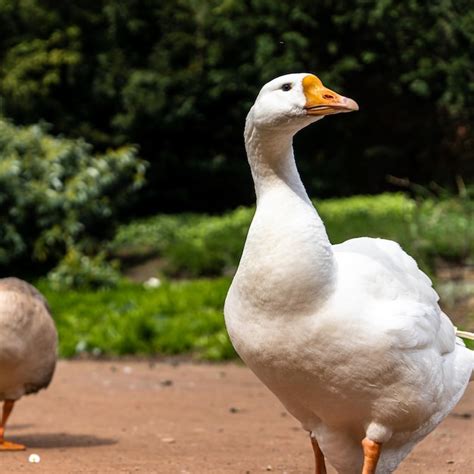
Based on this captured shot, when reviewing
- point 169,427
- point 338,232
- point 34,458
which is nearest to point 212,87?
point 338,232

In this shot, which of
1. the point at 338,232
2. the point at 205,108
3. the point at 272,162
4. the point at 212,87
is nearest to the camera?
the point at 272,162

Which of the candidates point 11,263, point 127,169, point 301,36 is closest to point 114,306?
point 11,263

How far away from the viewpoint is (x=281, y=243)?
3969 mm

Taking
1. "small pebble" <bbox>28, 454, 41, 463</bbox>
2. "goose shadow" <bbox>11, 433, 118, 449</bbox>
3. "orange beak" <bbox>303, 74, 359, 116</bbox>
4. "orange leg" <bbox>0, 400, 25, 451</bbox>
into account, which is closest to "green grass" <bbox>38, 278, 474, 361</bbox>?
"goose shadow" <bbox>11, 433, 118, 449</bbox>

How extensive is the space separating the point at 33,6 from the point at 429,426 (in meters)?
17.4

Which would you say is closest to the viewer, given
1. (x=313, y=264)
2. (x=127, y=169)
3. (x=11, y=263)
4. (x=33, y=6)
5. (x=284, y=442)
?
(x=313, y=264)

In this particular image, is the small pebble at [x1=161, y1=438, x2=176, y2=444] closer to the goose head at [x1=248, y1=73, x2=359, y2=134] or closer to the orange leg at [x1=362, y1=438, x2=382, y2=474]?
the orange leg at [x1=362, y1=438, x2=382, y2=474]

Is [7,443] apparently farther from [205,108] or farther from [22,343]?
[205,108]

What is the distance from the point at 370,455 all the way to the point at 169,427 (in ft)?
11.1

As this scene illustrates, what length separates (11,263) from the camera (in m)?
14.6

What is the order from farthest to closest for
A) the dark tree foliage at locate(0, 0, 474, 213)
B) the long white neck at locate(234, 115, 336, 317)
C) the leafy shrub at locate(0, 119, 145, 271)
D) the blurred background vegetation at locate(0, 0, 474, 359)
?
the dark tree foliage at locate(0, 0, 474, 213)
the blurred background vegetation at locate(0, 0, 474, 359)
the leafy shrub at locate(0, 119, 145, 271)
the long white neck at locate(234, 115, 336, 317)

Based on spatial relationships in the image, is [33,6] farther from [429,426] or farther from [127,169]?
[429,426]

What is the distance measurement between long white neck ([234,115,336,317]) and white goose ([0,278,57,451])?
2.25m

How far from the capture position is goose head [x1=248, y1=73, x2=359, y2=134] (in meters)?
3.97
